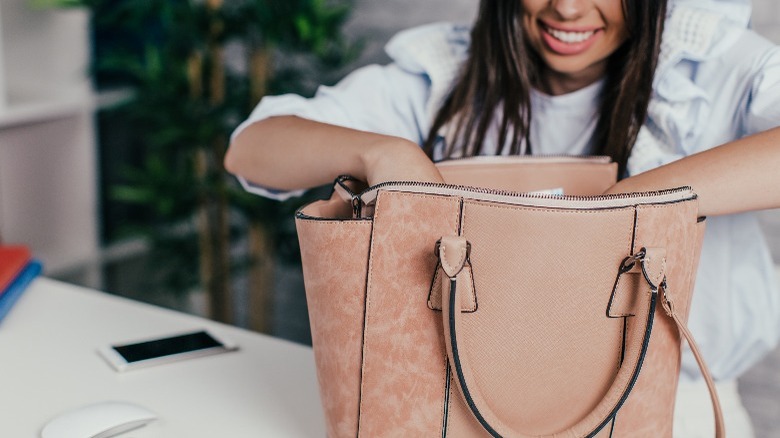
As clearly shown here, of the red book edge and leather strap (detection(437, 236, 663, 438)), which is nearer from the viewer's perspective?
leather strap (detection(437, 236, 663, 438))

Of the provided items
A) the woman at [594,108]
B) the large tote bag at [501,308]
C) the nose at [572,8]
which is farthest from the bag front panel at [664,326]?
the nose at [572,8]

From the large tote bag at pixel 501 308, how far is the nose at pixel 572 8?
35cm

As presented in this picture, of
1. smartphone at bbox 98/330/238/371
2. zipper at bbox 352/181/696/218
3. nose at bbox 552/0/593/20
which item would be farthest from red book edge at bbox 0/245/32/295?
nose at bbox 552/0/593/20

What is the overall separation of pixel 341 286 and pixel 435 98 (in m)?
0.50

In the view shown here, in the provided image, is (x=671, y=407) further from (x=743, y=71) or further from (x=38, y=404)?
(x=38, y=404)

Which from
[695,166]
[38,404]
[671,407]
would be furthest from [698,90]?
[38,404]

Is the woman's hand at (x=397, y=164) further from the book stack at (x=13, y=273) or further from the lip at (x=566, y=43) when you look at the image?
the book stack at (x=13, y=273)

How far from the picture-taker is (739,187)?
735 mm

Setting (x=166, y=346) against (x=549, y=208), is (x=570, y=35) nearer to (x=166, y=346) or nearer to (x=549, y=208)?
(x=549, y=208)

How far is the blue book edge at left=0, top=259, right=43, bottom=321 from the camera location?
39.8 inches

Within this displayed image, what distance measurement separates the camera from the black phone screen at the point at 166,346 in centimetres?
91

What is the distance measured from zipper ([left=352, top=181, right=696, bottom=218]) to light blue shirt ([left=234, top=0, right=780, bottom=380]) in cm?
36

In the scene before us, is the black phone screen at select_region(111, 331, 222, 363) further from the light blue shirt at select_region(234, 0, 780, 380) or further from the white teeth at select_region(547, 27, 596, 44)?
the white teeth at select_region(547, 27, 596, 44)

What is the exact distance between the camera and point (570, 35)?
0.96m
